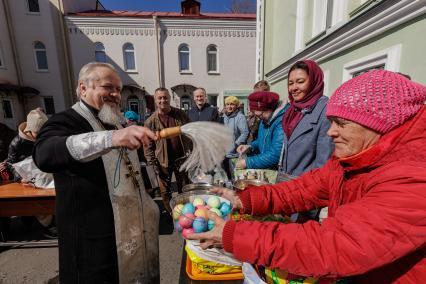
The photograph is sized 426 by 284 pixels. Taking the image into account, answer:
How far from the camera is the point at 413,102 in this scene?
81 cm

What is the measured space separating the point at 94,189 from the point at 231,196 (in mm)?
903

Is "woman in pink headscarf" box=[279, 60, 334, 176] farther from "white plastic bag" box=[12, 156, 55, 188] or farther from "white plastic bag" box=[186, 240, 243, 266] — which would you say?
"white plastic bag" box=[12, 156, 55, 188]

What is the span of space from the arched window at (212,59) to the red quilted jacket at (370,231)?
57.8ft

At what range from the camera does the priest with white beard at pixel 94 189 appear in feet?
4.11

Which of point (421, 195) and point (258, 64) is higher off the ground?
point (258, 64)

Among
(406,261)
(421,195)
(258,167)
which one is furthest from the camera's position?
(258,167)

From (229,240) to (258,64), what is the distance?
34.3ft

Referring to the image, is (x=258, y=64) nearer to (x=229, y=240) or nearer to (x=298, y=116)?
(x=298, y=116)

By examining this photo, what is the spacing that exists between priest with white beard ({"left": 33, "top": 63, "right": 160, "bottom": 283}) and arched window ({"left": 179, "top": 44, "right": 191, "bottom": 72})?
54.4 ft

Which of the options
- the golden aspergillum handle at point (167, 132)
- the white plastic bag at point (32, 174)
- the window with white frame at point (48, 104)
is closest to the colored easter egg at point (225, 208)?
the golden aspergillum handle at point (167, 132)

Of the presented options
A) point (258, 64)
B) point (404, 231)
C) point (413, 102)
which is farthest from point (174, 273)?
point (258, 64)

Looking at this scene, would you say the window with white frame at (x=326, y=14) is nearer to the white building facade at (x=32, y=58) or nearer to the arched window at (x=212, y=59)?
the arched window at (x=212, y=59)

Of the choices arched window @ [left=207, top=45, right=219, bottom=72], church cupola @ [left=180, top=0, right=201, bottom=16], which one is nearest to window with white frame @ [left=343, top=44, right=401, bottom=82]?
arched window @ [left=207, top=45, right=219, bottom=72]

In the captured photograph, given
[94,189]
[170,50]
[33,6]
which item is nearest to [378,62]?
[94,189]
